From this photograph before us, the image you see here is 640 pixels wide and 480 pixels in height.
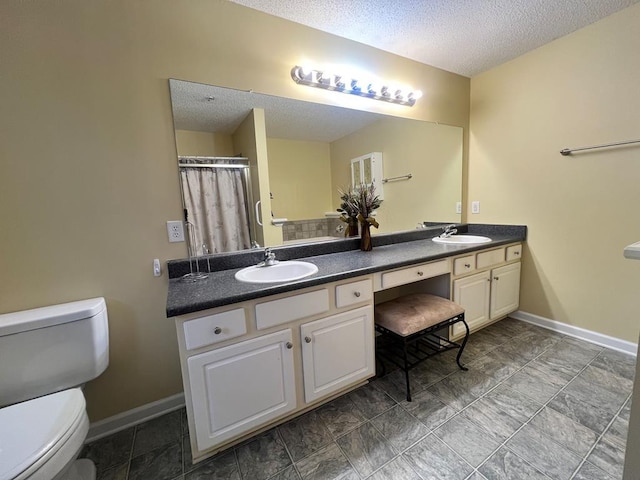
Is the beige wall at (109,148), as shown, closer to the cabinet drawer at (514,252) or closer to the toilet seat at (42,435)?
the toilet seat at (42,435)

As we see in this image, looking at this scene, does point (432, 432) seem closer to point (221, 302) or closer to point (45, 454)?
point (221, 302)

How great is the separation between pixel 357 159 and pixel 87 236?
1.72m

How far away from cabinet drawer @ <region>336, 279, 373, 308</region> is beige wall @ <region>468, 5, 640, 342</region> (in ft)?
5.77

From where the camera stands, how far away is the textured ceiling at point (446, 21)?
1.53 metres

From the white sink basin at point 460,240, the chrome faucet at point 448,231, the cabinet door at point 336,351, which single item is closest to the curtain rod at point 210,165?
the cabinet door at point 336,351

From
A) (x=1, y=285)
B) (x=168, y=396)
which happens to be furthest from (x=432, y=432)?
(x=1, y=285)

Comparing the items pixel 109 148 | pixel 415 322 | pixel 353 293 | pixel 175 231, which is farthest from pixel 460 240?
pixel 109 148

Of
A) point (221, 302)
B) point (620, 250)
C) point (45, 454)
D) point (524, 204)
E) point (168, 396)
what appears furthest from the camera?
point (524, 204)

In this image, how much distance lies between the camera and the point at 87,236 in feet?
4.16

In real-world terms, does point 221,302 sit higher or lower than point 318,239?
lower

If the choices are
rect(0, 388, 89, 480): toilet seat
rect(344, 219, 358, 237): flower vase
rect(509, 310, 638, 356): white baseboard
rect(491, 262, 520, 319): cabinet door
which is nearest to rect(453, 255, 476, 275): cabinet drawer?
rect(491, 262, 520, 319): cabinet door

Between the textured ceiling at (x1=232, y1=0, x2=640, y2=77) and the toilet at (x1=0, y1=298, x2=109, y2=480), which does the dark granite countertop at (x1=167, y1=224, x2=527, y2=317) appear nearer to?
the toilet at (x1=0, y1=298, x2=109, y2=480)

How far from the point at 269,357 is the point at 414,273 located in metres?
0.99

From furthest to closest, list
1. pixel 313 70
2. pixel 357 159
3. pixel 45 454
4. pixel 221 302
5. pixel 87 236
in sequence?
pixel 357 159, pixel 313 70, pixel 87 236, pixel 221 302, pixel 45 454
